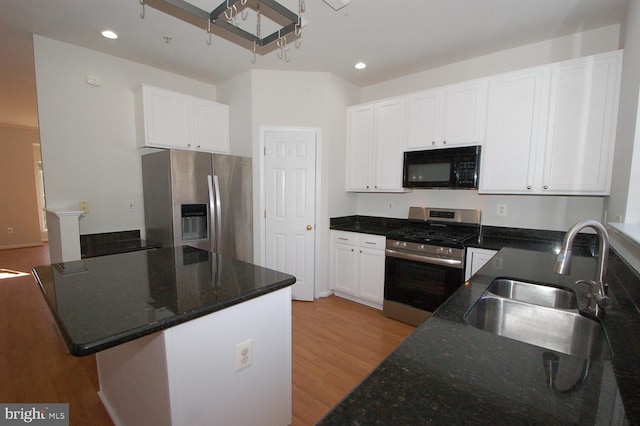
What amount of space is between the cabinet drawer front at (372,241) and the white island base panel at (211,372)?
5.96ft

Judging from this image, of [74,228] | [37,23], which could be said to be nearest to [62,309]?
[74,228]

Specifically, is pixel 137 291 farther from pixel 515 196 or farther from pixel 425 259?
pixel 515 196

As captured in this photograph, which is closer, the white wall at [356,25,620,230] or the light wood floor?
the light wood floor

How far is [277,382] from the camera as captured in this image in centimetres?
146

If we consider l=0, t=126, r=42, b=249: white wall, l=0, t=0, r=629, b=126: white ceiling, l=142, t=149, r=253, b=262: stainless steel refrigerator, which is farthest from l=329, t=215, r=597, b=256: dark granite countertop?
l=0, t=126, r=42, b=249: white wall

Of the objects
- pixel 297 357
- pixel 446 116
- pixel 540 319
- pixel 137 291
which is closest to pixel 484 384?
pixel 540 319

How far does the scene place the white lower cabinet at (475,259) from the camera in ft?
8.03

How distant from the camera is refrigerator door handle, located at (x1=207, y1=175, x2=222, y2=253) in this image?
3013 mm

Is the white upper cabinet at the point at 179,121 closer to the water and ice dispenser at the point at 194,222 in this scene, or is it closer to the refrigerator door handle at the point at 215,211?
the refrigerator door handle at the point at 215,211

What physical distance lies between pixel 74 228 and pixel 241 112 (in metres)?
2.03

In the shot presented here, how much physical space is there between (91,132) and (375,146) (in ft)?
9.86

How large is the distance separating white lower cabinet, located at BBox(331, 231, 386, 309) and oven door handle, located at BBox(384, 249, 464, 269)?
0.53ft

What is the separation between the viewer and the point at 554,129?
234 cm

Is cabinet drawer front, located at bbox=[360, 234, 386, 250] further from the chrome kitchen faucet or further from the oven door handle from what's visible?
the chrome kitchen faucet
